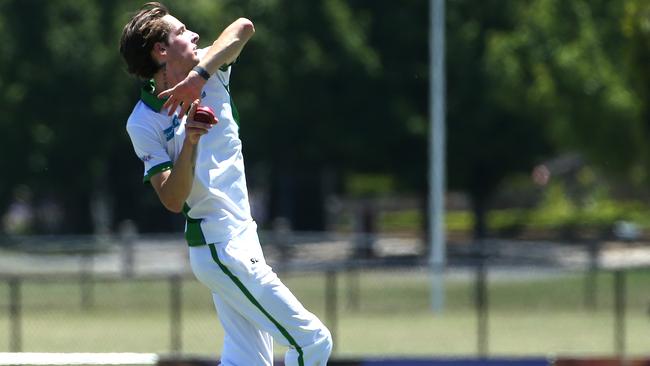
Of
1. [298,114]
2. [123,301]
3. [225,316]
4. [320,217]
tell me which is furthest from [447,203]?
[225,316]

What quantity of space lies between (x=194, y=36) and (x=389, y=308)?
1929 centimetres

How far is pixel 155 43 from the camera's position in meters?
5.70

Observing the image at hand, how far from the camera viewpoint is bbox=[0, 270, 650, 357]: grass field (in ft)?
64.0

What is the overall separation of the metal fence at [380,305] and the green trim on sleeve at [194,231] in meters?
9.15

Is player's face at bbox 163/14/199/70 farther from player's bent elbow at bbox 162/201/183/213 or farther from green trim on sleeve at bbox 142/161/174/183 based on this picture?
player's bent elbow at bbox 162/201/183/213

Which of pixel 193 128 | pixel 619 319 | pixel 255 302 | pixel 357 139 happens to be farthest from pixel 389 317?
pixel 193 128

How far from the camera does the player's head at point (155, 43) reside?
18.7ft

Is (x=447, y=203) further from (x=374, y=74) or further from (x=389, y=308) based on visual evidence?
(x=389, y=308)

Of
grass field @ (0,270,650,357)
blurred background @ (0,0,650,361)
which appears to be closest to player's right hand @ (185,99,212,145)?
grass field @ (0,270,650,357)

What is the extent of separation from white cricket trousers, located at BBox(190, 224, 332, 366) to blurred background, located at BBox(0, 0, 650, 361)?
1757 centimetres

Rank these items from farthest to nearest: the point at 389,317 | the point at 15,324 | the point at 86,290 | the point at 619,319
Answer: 1. the point at 86,290
2. the point at 389,317
3. the point at 619,319
4. the point at 15,324

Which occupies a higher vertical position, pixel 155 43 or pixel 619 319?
pixel 155 43

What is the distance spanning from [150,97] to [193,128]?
18.0 inches

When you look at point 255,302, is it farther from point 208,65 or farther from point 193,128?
point 208,65
